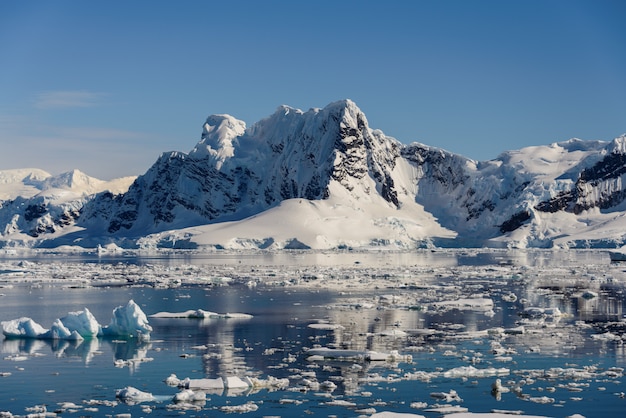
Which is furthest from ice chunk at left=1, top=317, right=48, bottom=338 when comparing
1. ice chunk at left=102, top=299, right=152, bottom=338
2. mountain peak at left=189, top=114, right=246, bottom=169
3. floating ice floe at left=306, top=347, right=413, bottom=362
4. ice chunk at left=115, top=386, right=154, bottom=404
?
mountain peak at left=189, top=114, right=246, bottom=169

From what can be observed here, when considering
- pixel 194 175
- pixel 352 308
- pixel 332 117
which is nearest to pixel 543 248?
pixel 332 117

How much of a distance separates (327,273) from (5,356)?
42.9 m

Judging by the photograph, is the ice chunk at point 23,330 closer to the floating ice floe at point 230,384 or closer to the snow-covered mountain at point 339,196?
the floating ice floe at point 230,384

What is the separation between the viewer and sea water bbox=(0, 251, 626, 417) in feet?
73.2

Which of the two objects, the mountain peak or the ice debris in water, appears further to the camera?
the mountain peak

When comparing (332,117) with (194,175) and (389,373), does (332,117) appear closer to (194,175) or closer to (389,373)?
(194,175)

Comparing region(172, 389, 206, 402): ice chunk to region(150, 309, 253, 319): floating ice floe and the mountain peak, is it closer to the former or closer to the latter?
region(150, 309, 253, 319): floating ice floe

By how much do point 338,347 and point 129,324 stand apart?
27.4 ft

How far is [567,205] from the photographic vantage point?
518ft

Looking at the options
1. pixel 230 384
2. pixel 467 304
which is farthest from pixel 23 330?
pixel 467 304

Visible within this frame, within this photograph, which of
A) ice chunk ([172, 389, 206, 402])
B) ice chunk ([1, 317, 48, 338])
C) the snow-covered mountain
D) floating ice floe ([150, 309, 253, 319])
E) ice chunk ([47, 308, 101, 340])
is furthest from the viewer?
the snow-covered mountain

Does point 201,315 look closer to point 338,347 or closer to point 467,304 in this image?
point 338,347

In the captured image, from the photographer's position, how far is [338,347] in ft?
100

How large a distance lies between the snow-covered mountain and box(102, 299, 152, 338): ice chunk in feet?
338
